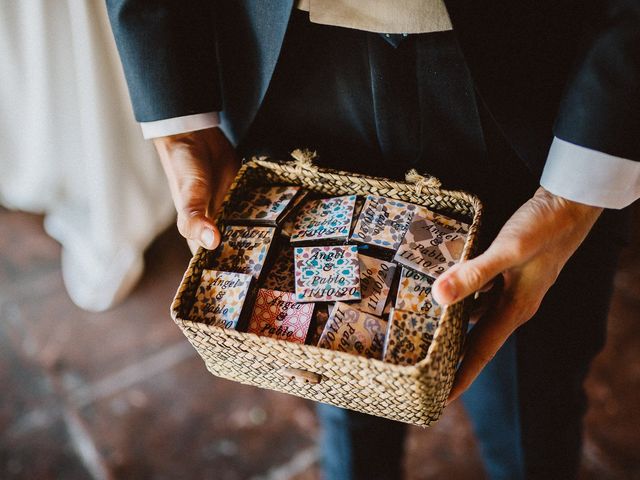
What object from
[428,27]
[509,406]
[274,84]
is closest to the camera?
[428,27]

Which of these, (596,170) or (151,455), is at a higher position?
(596,170)

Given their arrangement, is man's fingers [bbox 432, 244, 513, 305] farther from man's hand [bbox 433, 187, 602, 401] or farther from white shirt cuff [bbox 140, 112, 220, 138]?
white shirt cuff [bbox 140, 112, 220, 138]

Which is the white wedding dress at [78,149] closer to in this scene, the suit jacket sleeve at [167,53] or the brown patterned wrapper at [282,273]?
the suit jacket sleeve at [167,53]

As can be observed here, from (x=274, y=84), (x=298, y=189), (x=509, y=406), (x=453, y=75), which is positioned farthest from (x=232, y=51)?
(x=509, y=406)

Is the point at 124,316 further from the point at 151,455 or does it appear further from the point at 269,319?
the point at 269,319

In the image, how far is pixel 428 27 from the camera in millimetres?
703

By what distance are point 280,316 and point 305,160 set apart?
25 cm

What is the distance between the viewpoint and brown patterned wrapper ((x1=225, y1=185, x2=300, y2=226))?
846 mm

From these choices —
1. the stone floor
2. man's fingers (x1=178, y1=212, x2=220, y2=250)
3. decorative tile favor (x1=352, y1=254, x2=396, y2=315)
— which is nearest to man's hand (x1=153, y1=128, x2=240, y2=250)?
man's fingers (x1=178, y1=212, x2=220, y2=250)

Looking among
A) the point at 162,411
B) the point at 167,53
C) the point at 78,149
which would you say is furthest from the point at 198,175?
the point at 78,149

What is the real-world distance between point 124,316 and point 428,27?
4.77 feet

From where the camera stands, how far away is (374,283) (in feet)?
2.54

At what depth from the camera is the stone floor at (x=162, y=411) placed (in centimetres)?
143

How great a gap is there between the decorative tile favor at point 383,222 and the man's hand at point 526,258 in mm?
146
